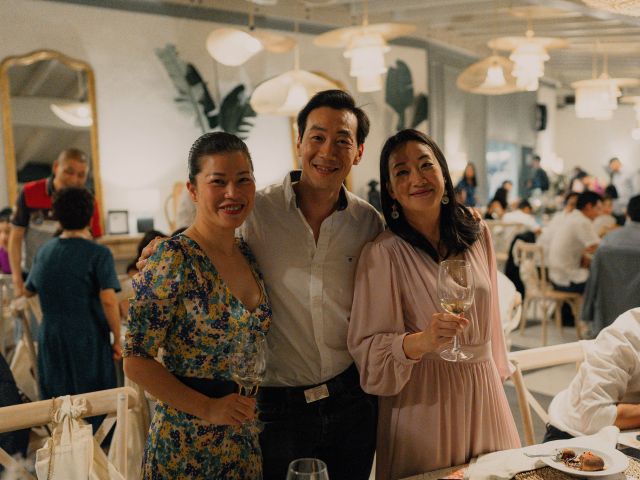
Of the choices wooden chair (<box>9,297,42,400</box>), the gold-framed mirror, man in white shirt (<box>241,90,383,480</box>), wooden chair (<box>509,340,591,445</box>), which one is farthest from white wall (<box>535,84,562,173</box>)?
man in white shirt (<box>241,90,383,480</box>)

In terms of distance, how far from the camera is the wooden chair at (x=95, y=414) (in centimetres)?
178

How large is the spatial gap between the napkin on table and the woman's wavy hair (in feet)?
1.94

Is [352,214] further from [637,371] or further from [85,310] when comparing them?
[85,310]

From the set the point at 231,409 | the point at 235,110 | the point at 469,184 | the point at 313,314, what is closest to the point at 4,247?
the point at 235,110

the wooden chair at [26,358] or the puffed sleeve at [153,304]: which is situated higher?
the puffed sleeve at [153,304]

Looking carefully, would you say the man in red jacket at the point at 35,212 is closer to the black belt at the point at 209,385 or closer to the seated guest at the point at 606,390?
the black belt at the point at 209,385

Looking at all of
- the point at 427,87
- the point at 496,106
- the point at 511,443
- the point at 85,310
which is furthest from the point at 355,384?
the point at 496,106

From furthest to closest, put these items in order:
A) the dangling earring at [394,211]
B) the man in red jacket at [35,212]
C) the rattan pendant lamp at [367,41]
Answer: the rattan pendant lamp at [367,41]
the man in red jacket at [35,212]
the dangling earring at [394,211]

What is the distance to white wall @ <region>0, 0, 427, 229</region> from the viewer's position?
6.67 metres

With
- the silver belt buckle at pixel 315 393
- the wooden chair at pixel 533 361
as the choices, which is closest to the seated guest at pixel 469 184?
the wooden chair at pixel 533 361

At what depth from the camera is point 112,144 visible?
7223 mm

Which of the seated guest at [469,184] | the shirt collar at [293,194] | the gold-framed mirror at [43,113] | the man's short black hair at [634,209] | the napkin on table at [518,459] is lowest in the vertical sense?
the napkin on table at [518,459]

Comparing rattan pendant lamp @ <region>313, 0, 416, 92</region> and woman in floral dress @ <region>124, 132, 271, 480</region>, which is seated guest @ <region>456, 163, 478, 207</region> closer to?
rattan pendant lamp @ <region>313, 0, 416, 92</region>

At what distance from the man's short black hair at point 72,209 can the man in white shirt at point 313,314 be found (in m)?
1.93
